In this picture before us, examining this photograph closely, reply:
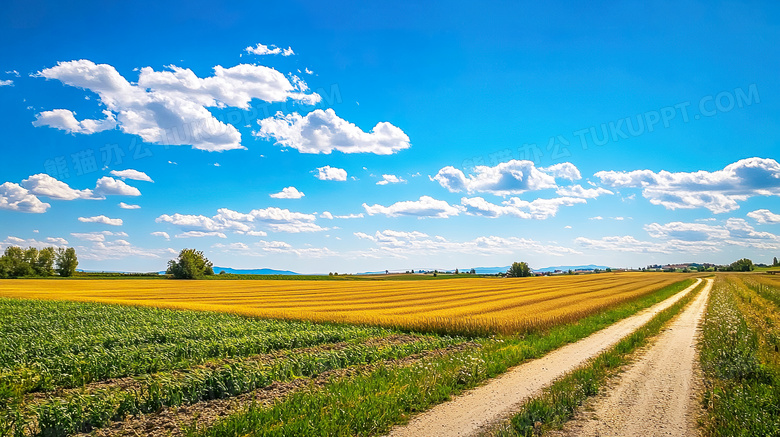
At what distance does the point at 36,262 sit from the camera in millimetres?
122312

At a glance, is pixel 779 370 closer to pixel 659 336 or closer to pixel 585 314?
pixel 659 336

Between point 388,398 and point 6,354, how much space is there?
43.2 ft

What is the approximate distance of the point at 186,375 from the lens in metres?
11.3

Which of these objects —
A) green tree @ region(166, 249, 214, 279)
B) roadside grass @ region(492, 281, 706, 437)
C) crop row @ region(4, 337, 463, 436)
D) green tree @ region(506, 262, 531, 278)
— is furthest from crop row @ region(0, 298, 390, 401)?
green tree @ region(506, 262, 531, 278)

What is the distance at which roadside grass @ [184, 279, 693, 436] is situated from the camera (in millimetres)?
8203

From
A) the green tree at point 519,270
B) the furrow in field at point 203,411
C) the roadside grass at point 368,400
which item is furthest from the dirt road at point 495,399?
the green tree at point 519,270

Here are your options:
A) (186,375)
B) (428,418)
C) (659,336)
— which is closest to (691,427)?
(428,418)

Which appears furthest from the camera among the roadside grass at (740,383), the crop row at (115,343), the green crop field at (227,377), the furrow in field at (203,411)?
the crop row at (115,343)

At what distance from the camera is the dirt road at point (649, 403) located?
342 inches

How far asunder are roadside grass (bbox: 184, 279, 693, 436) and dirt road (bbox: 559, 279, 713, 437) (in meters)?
3.31

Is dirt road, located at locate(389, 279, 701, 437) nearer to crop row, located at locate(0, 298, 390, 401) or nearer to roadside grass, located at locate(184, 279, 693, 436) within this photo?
roadside grass, located at locate(184, 279, 693, 436)

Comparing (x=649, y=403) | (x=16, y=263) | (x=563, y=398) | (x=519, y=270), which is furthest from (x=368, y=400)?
(x=519, y=270)

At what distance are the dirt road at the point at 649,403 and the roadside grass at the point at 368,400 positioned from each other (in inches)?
130

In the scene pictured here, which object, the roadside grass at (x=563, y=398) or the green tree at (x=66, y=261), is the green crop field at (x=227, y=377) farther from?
the green tree at (x=66, y=261)
